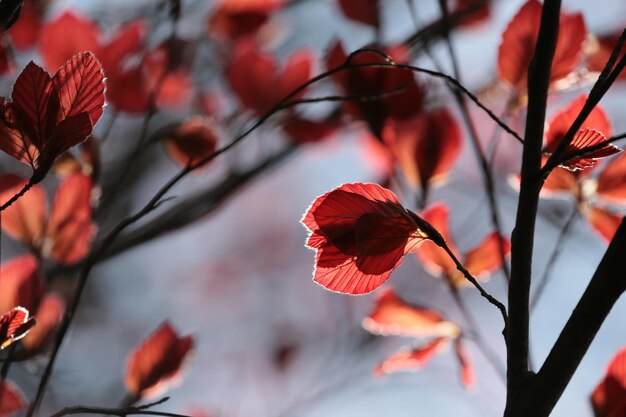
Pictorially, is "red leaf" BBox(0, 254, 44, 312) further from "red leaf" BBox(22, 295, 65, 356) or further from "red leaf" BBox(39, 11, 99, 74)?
"red leaf" BBox(39, 11, 99, 74)

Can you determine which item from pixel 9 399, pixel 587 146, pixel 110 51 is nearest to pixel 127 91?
pixel 110 51

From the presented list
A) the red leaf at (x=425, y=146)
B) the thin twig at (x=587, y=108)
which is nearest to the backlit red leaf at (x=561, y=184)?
the red leaf at (x=425, y=146)

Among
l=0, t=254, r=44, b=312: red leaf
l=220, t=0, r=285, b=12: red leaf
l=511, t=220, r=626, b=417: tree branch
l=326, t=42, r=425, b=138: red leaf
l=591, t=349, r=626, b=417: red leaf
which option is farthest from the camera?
l=220, t=0, r=285, b=12: red leaf

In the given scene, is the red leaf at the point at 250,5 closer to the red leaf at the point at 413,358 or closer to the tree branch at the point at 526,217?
the red leaf at the point at 413,358

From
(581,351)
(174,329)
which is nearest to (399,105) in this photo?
(174,329)

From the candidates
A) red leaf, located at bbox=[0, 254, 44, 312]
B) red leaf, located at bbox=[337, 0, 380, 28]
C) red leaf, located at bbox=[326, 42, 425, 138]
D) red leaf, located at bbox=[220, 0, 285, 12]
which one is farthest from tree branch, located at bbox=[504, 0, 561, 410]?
red leaf, located at bbox=[220, 0, 285, 12]

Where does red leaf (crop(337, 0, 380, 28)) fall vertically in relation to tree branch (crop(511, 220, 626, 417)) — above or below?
above

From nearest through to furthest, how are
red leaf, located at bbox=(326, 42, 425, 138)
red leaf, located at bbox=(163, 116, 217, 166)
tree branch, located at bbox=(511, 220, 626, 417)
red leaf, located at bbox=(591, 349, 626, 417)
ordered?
1. tree branch, located at bbox=(511, 220, 626, 417)
2. red leaf, located at bbox=(591, 349, 626, 417)
3. red leaf, located at bbox=(326, 42, 425, 138)
4. red leaf, located at bbox=(163, 116, 217, 166)
